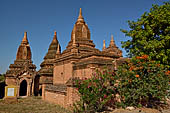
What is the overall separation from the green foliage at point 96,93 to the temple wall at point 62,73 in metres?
6.09

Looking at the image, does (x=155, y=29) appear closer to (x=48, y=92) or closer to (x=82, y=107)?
(x=82, y=107)

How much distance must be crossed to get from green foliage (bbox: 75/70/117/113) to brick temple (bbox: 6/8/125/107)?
46.0 inches

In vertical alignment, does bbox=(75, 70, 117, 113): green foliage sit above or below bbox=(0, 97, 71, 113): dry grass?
above

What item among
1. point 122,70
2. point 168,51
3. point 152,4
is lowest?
point 122,70

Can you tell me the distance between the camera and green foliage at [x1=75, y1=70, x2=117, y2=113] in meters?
8.71

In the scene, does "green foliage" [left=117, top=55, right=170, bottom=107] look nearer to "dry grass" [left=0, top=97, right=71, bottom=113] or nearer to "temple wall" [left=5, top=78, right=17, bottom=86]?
"dry grass" [left=0, top=97, right=71, bottom=113]

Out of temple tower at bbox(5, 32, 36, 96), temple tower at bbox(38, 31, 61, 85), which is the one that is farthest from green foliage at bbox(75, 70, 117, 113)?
temple tower at bbox(5, 32, 36, 96)

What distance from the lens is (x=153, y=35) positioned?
42.1ft

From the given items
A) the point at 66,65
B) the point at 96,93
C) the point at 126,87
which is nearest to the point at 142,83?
the point at 126,87

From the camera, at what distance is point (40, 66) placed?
90.3ft

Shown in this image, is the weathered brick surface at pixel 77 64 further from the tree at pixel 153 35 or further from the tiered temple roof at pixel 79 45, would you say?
the tree at pixel 153 35

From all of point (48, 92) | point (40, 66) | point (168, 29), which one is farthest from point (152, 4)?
point (40, 66)

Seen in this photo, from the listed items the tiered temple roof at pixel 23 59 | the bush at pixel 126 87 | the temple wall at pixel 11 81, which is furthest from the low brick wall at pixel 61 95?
the tiered temple roof at pixel 23 59

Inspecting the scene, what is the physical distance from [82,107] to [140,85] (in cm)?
368
